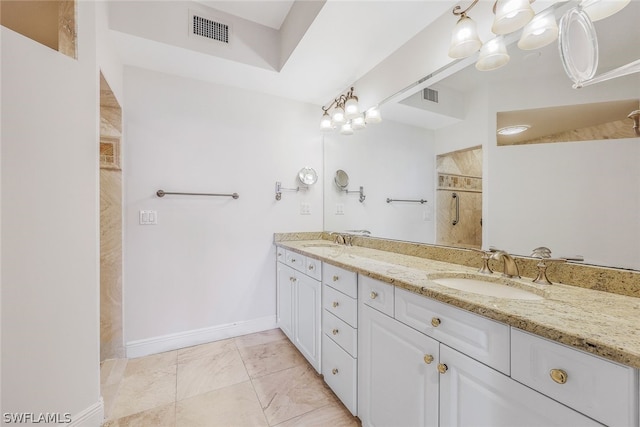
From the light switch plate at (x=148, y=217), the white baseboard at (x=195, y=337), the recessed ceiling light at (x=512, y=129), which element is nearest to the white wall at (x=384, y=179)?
the recessed ceiling light at (x=512, y=129)

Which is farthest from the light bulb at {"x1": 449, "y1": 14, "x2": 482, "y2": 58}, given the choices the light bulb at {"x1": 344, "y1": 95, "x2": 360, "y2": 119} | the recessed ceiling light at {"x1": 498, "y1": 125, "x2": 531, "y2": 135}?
the light bulb at {"x1": 344, "y1": 95, "x2": 360, "y2": 119}

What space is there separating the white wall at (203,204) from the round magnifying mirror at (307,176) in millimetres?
66

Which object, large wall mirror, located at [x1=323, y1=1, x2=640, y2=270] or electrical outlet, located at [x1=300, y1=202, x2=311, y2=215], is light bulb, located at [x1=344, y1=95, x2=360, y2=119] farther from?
electrical outlet, located at [x1=300, y1=202, x2=311, y2=215]

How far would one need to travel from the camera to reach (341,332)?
1.45 meters

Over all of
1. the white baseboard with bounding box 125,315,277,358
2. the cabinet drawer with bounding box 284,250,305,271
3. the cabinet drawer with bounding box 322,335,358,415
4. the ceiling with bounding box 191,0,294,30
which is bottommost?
the white baseboard with bounding box 125,315,277,358

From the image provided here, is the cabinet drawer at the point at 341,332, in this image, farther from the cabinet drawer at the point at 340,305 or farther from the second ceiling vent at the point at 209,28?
the second ceiling vent at the point at 209,28

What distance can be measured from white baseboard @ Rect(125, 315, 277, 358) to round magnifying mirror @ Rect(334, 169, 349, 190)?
4.70ft

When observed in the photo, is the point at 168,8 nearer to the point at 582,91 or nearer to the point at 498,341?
the point at 582,91

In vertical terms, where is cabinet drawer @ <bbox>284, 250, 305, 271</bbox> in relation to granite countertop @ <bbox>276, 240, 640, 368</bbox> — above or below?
below

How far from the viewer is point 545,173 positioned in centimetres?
113

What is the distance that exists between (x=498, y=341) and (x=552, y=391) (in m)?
0.14

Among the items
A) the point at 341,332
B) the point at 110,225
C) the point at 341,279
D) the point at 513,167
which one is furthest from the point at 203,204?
the point at 513,167

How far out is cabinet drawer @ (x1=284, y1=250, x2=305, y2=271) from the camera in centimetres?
198

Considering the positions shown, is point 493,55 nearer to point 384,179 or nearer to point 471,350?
point 384,179
